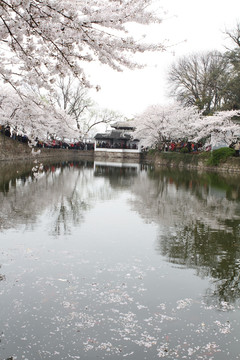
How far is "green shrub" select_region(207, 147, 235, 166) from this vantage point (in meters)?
31.1

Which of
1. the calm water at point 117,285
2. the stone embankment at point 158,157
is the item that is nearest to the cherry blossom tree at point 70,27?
the calm water at point 117,285

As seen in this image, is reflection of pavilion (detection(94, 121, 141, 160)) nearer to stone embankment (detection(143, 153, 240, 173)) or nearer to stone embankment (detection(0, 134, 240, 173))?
stone embankment (detection(0, 134, 240, 173))

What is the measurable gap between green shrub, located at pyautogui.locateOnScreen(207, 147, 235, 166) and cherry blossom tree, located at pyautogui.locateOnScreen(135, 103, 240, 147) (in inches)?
71.0

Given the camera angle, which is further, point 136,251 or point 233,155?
point 233,155

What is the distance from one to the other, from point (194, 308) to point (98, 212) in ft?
19.8

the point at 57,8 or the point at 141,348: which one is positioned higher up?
the point at 57,8

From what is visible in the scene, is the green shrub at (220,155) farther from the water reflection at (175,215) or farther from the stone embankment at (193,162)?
the water reflection at (175,215)

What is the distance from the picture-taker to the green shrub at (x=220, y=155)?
31.1 m

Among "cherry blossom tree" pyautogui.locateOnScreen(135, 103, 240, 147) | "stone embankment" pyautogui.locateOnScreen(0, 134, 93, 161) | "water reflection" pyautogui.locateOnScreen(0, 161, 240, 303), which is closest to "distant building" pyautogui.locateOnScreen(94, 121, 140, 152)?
"cherry blossom tree" pyautogui.locateOnScreen(135, 103, 240, 147)

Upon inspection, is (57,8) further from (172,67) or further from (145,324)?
(172,67)

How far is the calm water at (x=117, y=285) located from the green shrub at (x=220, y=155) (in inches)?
886

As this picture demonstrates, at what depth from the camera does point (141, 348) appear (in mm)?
3428

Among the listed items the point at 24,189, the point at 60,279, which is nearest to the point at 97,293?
the point at 60,279

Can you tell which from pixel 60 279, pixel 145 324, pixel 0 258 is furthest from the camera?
pixel 0 258
